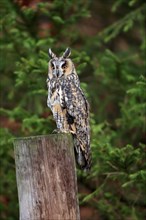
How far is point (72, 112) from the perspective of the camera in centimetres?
473

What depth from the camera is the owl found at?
4.70 meters

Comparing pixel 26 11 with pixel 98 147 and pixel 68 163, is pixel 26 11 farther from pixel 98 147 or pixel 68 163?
pixel 68 163

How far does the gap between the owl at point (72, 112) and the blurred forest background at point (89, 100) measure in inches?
19.1

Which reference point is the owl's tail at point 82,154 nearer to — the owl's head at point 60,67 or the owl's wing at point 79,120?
the owl's wing at point 79,120

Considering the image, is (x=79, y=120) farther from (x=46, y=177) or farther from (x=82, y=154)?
(x=46, y=177)

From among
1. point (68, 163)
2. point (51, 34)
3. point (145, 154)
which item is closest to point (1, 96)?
point (51, 34)

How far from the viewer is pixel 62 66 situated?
4.86m

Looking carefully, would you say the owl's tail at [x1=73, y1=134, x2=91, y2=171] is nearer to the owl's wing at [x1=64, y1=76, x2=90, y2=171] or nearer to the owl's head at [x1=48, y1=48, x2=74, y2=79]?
the owl's wing at [x1=64, y1=76, x2=90, y2=171]

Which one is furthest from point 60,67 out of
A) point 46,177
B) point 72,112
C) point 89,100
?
point 89,100

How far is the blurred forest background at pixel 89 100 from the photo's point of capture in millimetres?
5461

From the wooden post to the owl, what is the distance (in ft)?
3.50

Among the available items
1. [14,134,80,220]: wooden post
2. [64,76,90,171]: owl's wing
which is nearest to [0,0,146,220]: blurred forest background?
[64,76,90,171]: owl's wing

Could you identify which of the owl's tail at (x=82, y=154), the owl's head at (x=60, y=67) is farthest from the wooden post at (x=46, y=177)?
the owl's head at (x=60, y=67)

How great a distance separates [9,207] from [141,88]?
7.41ft
